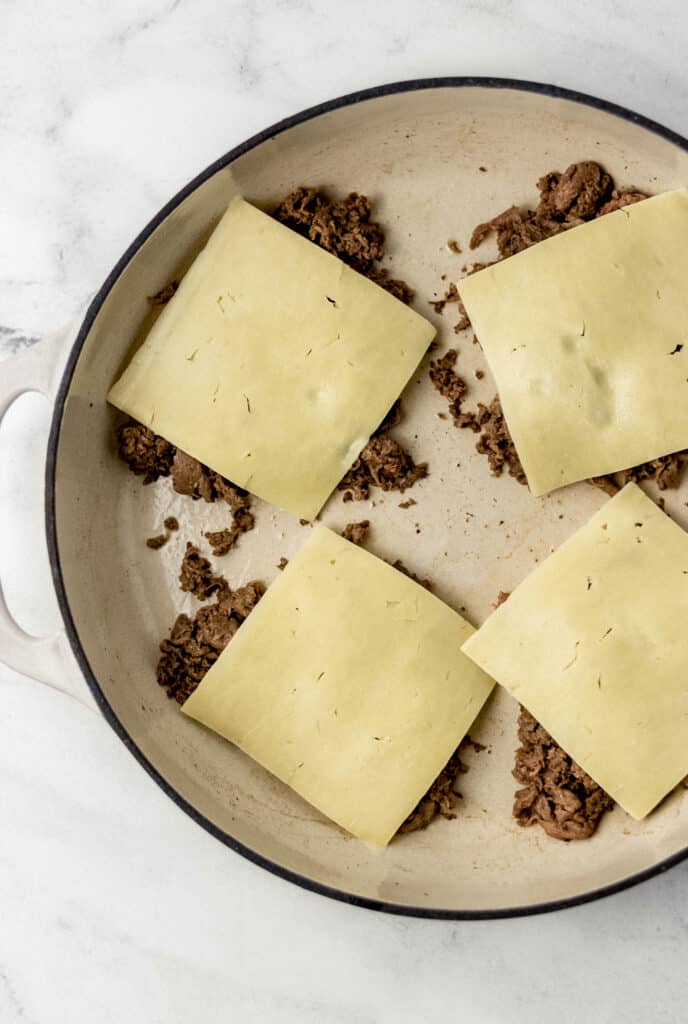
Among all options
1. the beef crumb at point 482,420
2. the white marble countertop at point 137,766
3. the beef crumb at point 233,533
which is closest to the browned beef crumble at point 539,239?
the beef crumb at point 482,420

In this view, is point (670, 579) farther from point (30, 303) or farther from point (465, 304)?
point (30, 303)

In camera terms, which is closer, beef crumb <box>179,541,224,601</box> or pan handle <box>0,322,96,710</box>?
pan handle <box>0,322,96,710</box>

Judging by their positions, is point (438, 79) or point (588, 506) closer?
point (438, 79)

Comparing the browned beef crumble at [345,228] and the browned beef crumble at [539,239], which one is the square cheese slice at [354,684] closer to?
the browned beef crumble at [539,239]

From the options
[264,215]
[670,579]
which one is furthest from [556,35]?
[670,579]

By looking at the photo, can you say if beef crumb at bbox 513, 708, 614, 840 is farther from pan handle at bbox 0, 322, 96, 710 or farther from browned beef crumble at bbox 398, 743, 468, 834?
pan handle at bbox 0, 322, 96, 710

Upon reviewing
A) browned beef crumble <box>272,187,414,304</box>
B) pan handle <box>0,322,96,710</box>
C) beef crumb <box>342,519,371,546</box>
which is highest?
browned beef crumble <box>272,187,414,304</box>

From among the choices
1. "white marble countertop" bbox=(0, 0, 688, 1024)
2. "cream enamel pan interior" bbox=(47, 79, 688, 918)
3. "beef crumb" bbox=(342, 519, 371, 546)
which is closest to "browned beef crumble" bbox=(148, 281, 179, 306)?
"cream enamel pan interior" bbox=(47, 79, 688, 918)
